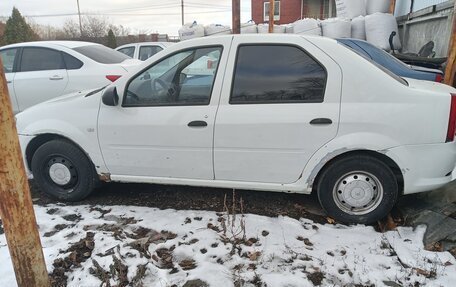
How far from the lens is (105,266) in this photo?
2715 millimetres

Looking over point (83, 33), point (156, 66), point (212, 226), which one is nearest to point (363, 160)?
point (212, 226)

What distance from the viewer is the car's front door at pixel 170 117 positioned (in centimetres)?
337

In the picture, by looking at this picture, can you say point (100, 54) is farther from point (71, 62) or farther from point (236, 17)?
point (236, 17)

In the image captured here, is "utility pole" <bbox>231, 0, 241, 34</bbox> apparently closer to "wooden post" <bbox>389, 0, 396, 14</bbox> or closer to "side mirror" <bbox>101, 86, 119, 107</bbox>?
"side mirror" <bbox>101, 86, 119, 107</bbox>

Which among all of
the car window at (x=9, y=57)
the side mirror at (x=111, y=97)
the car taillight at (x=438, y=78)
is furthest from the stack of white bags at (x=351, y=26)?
the side mirror at (x=111, y=97)

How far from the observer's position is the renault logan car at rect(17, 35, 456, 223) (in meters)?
3.08

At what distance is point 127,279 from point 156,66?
197cm

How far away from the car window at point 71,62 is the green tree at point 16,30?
26.4 m

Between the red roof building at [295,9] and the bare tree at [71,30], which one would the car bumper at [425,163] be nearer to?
the red roof building at [295,9]

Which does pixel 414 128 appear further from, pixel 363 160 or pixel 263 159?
pixel 263 159

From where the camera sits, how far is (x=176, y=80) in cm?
351

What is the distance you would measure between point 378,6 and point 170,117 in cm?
1349

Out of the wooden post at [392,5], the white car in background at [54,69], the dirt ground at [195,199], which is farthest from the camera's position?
the wooden post at [392,5]

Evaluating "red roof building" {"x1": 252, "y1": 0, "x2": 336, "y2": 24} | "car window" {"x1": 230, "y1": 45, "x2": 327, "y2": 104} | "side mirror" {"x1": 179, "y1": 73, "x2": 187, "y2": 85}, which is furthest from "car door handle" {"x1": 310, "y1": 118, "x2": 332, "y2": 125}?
"red roof building" {"x1": 252, "y1": 0, "x2": 336, "y2": 24}
